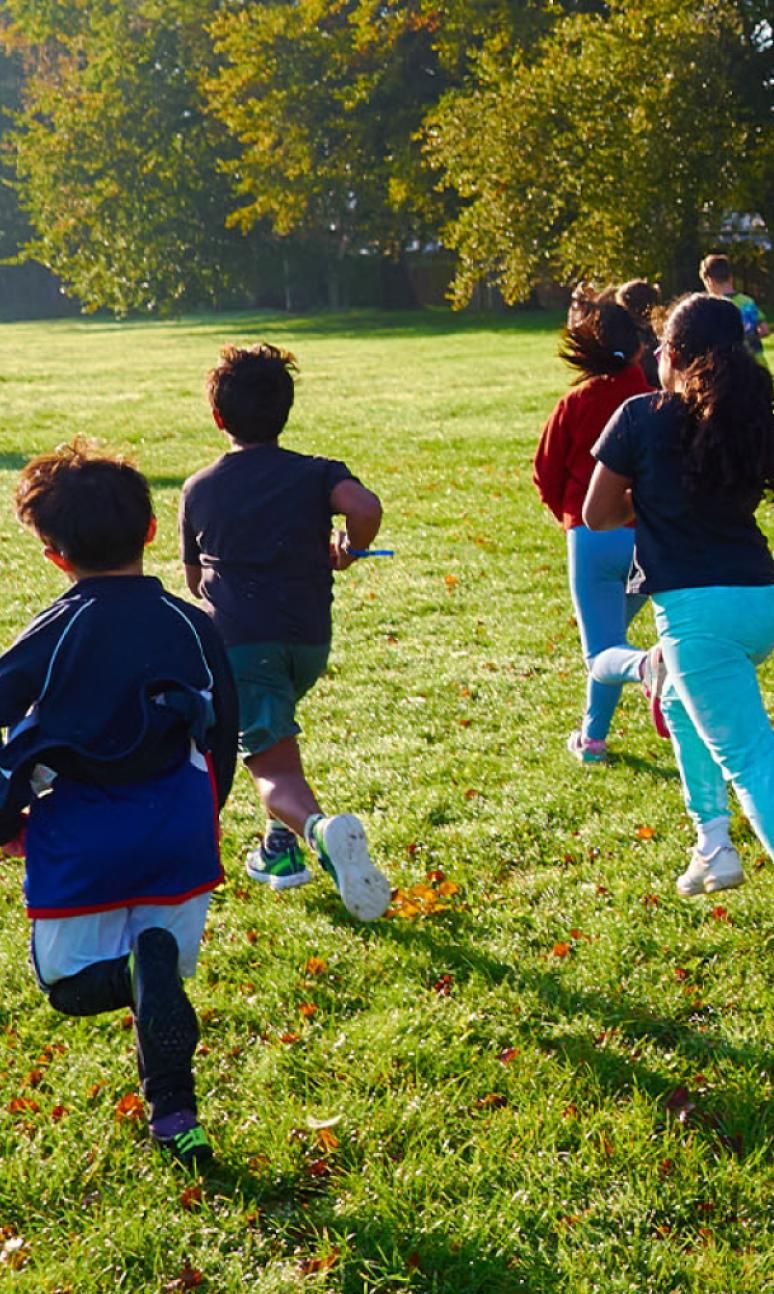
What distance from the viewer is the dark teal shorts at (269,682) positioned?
4.38 metres

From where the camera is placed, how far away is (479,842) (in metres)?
5.14

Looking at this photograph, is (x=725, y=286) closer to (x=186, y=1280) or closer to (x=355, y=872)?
(x=355, y=872)

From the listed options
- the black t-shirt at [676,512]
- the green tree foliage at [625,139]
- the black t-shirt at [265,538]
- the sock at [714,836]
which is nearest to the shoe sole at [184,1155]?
the black t-shirt at [265,538]

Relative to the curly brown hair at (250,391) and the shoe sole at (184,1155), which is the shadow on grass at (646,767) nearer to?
the curly brown hair at (250,391)

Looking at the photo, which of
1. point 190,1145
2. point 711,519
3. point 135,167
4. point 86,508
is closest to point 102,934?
point 190,1145

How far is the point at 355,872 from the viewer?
3.88 metres

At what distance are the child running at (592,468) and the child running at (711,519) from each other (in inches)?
38.2

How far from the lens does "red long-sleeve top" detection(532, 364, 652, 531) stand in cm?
526

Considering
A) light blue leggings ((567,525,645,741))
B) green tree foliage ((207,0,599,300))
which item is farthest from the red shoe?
green tree foliage ((207,0,599,300))

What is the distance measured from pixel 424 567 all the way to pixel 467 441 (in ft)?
20.4

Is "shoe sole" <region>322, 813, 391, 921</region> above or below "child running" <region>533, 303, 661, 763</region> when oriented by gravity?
below

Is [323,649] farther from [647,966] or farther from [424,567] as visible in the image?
[424,567]

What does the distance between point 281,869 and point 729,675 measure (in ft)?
5.89

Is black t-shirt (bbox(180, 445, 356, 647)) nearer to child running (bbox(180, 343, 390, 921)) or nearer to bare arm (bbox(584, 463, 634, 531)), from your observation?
child running (bbox(180, 343, 390, 921))
